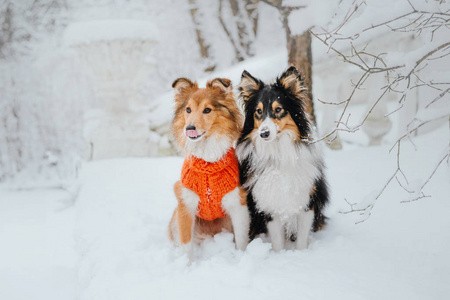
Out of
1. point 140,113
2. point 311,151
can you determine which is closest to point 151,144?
point 140,113

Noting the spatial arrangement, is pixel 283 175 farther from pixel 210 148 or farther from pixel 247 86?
pixel 247 86

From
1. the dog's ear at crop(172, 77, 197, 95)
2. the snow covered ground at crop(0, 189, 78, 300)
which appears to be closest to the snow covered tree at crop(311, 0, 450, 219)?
the dog's ear at crop(172, 77, 197, 95)

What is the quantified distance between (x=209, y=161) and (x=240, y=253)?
76 centimetres

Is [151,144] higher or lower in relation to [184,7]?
lower

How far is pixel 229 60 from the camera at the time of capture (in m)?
12.6

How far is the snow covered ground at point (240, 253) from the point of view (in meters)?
2.16

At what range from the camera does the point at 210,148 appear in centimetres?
260

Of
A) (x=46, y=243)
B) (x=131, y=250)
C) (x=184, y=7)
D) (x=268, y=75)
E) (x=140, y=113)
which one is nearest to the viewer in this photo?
(x=131, y=250)

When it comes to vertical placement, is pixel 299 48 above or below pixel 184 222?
above

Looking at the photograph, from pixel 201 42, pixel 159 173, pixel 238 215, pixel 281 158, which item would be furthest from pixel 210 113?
pixel 201 42

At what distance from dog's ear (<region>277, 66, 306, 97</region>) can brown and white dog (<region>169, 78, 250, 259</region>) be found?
42 centimetres

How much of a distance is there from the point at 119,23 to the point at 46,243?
4250 millimetres

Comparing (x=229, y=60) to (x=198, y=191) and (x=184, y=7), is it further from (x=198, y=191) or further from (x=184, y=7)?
(x=198, y=191)

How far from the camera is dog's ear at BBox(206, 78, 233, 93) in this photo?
2.58m
